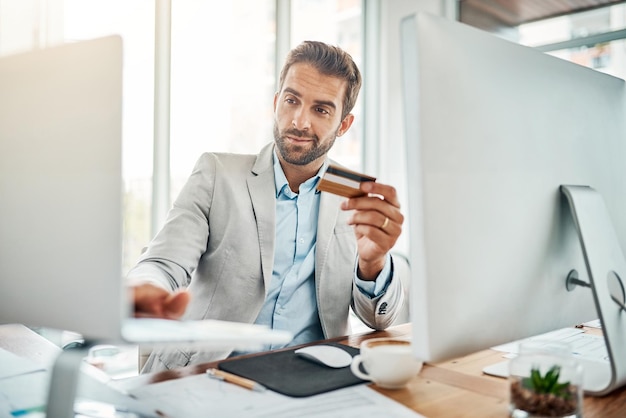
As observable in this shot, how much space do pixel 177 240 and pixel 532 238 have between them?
32.0 inches

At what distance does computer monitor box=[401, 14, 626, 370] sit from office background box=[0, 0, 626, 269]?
1.84 meters

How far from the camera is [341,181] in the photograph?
0.92 m

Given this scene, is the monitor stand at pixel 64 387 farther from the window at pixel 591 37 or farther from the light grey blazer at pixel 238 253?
the window at pixel 591 37

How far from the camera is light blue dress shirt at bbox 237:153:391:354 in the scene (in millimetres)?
1407

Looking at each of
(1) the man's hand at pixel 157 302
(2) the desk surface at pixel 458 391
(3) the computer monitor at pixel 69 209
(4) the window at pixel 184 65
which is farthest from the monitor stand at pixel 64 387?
(4) the window at pixel 184 65

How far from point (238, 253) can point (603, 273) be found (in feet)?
2.71

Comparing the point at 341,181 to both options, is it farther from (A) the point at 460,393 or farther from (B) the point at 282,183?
(B) the point at 282,183

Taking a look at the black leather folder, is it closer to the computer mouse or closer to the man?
the computer mouse

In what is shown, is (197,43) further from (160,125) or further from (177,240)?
(177,240)

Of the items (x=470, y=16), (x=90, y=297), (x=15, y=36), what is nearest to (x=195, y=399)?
(x=90, y=297)

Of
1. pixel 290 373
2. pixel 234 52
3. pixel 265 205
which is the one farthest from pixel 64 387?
pixel 234 52

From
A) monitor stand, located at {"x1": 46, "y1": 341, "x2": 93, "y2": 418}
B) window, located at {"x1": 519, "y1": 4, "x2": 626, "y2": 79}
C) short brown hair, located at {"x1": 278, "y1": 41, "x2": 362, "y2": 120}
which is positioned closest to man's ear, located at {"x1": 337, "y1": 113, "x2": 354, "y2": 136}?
short brown hair, located at {"x1": 278, "y1": 41, "x2": 362, "y2": 120}

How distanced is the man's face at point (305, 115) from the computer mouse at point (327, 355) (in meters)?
0.65

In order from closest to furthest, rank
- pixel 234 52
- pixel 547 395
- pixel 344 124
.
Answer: pixel 547 395, pixel 344 124, pixel 234 52
